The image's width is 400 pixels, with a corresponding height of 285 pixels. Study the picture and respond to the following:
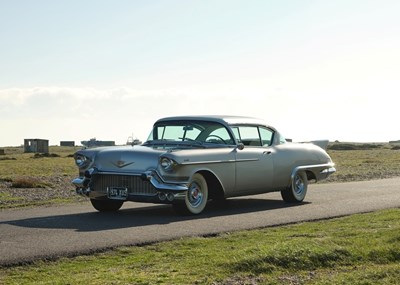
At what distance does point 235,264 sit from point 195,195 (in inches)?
202

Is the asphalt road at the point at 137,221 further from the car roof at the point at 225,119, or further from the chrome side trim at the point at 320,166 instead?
the car roof at the point at 225,119

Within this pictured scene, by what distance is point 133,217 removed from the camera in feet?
37.5

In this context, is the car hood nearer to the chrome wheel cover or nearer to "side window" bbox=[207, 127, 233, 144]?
"side window" bbox=[207, 127, 233, 144]

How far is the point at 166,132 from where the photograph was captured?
42.8ft

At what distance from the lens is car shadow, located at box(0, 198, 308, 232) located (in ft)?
33.5

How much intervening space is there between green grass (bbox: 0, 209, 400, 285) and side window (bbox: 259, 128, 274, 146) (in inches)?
201

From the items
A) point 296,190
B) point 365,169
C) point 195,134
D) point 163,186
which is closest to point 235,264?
point 163,186

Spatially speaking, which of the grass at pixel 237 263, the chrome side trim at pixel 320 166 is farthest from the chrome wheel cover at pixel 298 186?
the grass at pixel 237 263

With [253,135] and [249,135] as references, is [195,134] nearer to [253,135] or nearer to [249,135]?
[249,135]

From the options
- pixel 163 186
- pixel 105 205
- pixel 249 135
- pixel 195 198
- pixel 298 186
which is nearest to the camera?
pixel 163 186

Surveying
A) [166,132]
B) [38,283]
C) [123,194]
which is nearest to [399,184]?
[166,132]

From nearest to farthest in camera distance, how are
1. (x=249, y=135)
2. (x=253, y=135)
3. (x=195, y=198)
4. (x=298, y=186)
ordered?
(x=195, y=198), (x=249, y=135), (x=253, y=135), (x=298, y=186)

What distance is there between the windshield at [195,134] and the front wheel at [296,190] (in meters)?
1.98

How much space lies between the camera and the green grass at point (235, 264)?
247 inches
